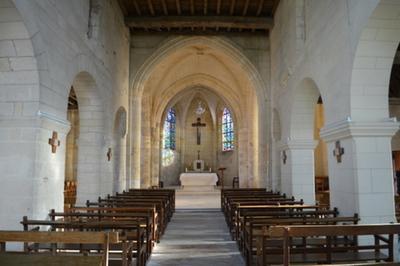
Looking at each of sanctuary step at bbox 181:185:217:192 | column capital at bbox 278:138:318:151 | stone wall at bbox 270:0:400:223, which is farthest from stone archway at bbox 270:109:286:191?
sanctuary step at bbox 181:185:217:192

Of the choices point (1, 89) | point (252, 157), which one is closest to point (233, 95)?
point (252, 157)

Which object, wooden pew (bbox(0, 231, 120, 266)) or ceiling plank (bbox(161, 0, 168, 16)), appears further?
ceiling plank (bbox(161, 0, 168, 16))

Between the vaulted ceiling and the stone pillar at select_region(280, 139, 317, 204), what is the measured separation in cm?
484

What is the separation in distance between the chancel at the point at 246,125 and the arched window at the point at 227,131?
16.6ft

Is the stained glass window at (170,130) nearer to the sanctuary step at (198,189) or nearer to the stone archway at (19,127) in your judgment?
the sanctuary step at (198,189)

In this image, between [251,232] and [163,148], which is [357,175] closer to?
[251,232]

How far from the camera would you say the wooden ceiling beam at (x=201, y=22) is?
11664 mm

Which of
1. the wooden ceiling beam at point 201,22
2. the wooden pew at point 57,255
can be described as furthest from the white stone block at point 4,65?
Result: the wooden ceiling beam at point 201,22

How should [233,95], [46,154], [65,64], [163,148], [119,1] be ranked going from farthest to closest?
[163,148], [233,95], [119,1], [65,64], [46,154]

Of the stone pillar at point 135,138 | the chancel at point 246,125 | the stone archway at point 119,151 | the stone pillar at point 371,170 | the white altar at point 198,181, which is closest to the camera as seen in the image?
the chancel at point 246,125

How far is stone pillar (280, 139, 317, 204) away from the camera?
9.05 m

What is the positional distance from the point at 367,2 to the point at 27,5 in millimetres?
4979

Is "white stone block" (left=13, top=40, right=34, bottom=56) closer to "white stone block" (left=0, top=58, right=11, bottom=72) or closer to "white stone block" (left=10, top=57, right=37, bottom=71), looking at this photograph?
"white stone block" (left=10, top=57, right=37, bottom=71)

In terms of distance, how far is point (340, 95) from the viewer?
583 cm
